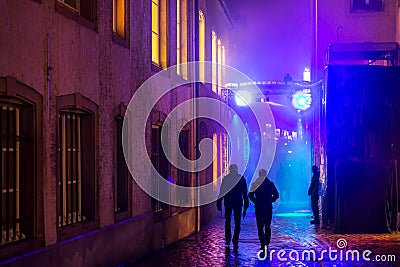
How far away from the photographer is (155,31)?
689 inches

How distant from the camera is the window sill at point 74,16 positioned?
1079cm

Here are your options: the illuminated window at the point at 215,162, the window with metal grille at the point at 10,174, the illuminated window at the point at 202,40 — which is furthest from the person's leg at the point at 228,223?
the illuminated window at the point at 215,162

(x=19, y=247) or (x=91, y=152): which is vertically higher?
(x=91, y=152)

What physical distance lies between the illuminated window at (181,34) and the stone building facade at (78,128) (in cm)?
118

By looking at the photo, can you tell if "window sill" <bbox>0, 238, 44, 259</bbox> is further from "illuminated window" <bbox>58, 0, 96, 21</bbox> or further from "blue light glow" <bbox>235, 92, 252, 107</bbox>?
"blue light glow" <bbox>235, 92, 252, 107</bbox>

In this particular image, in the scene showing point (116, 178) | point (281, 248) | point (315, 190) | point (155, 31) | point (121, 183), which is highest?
point (155, 31)

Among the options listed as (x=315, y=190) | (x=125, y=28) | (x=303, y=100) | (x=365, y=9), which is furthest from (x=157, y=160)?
(x=303, y=100)

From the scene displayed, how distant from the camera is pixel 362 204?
1912cm

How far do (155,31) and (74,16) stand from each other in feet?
20.4

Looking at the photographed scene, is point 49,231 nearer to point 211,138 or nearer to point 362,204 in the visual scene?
point 362,204

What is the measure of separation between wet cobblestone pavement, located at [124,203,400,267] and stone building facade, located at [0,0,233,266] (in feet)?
2.22

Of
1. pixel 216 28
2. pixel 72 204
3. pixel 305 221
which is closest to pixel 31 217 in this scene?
pixel 72 204
